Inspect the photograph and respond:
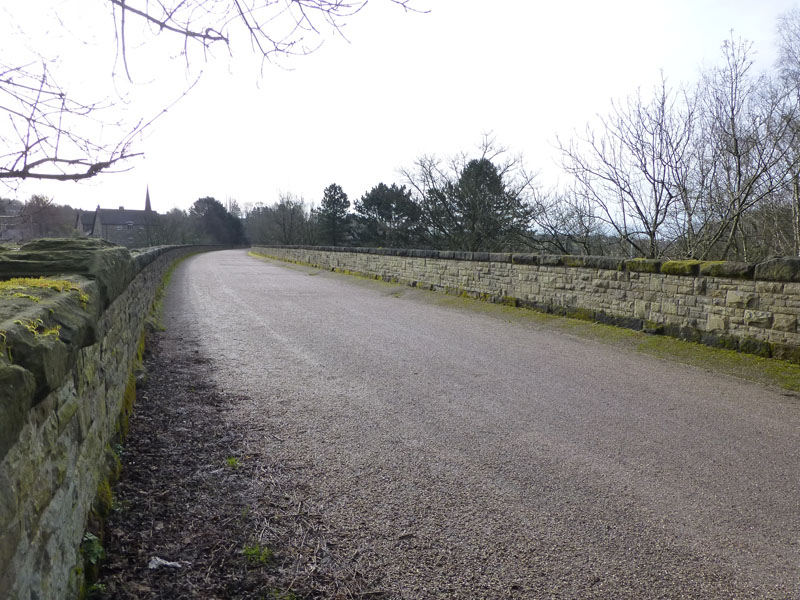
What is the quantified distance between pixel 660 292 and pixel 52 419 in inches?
333

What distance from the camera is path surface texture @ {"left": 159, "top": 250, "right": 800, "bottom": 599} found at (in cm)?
268

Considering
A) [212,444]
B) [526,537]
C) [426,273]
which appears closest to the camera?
[526,537]

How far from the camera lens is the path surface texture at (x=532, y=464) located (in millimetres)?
2678

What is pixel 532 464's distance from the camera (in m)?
3.88

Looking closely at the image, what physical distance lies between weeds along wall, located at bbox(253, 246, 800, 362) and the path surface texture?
116 centimetres

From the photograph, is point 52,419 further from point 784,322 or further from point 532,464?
point 784,322

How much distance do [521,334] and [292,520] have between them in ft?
22.1

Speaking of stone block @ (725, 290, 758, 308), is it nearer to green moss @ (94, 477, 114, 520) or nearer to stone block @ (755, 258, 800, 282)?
stone block @ (755, 258, 800, 282)

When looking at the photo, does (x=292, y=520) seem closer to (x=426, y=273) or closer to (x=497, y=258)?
(x=497, y=258)

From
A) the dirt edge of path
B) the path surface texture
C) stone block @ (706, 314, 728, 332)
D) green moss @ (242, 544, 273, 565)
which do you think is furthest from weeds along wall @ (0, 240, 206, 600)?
stone block @ (706, 314, 728, 332)

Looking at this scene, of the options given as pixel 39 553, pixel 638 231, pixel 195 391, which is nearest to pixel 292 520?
pixel 39 553

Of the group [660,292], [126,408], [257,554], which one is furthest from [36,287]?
[660,292]

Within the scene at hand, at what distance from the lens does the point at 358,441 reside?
4301 mm

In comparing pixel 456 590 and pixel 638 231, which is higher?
pixel 638 231
